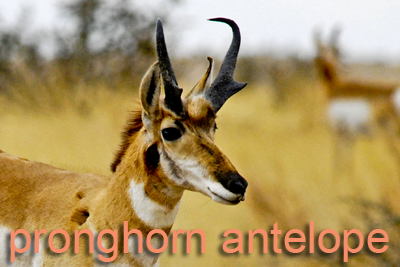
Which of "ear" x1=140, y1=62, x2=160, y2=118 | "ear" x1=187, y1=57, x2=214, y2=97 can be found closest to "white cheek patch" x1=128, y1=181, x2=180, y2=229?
"ear" x1=140, y1=62, x2=160, y2=118

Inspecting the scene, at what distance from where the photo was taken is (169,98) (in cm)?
301

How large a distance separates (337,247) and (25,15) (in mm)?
8142

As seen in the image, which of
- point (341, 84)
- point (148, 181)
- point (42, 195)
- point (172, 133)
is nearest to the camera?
point (172, 133)

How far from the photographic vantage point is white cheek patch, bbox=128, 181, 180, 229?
3.14 meters

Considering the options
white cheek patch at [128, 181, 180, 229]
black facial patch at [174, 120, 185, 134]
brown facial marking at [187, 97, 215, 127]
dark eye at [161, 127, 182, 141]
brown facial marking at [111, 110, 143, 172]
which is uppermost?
brown facial marking at [187, 97, 215, 127]

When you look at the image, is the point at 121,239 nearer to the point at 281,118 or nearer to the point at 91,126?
the point at 91,126

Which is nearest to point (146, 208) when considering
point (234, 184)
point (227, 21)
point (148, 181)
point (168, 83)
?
point (148, 181)

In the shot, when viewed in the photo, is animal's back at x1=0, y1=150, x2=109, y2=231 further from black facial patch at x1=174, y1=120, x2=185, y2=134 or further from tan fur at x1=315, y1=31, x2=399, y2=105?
tan fur at x1=315, y1=31, x2=399, y2=105

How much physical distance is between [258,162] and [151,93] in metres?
7.52

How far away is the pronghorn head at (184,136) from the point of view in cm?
283

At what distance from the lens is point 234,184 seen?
274 cm

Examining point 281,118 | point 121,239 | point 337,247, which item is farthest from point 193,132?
point 281,118

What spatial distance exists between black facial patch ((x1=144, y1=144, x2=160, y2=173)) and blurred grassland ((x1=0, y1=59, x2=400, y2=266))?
6.68 ft

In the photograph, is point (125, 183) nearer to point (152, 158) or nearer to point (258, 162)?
point (152, 158)
